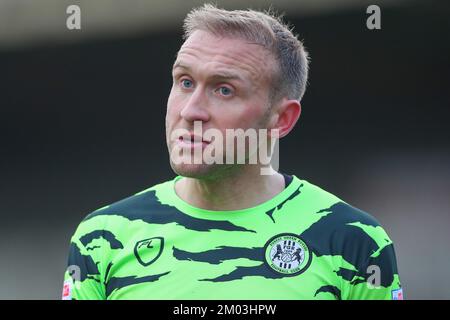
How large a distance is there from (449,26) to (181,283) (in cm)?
522

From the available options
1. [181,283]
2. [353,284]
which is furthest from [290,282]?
[181,283]

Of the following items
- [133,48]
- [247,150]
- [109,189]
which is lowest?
[109,189]

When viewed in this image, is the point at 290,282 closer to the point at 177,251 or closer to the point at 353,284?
the point at 353,284

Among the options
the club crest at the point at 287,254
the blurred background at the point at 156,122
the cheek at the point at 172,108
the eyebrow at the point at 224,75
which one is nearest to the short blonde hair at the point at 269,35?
the eyebrow at the point at 224,75

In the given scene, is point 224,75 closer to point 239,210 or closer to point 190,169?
point 190,169

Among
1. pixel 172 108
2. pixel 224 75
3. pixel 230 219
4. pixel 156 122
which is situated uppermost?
pixel 224 75

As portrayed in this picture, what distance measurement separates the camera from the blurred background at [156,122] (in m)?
7.06

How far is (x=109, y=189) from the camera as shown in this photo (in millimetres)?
7492

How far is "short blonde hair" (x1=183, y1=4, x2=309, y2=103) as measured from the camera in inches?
108

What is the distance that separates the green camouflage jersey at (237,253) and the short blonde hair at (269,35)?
0.39 meters

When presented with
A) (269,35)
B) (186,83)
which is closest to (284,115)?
(269,35)

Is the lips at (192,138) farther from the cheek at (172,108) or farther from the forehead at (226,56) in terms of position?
the forehead at (226,56)

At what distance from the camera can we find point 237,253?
269 centimetres

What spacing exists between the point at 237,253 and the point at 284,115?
58 cm
